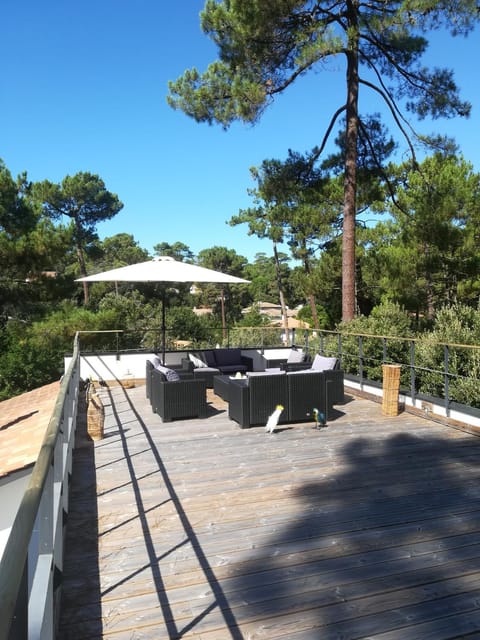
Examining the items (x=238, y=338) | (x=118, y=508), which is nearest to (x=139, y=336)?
(x=238, y=338)

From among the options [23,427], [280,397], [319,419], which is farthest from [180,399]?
[23,427]

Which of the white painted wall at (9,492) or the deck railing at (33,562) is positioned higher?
the deck railing at (33,562)

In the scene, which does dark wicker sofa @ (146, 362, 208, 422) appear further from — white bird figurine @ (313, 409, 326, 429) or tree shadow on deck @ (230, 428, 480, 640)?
tree shadow on deck @ (230, 428, 480, 640)

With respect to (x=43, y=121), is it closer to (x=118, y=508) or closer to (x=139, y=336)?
(x=139, y=336)

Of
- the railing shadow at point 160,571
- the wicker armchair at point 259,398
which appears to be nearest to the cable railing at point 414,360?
the wicker armchair at point 259,398

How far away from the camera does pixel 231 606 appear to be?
7.40ft

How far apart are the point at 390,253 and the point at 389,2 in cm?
654

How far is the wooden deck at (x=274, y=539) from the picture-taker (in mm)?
2166

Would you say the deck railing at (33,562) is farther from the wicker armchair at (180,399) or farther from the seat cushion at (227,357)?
the seat cushion at (227,357)

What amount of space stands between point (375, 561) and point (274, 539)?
2.00 feet

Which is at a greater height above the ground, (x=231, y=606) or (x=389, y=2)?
(x=389, y=2)

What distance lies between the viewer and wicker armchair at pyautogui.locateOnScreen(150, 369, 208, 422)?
582 centimetres

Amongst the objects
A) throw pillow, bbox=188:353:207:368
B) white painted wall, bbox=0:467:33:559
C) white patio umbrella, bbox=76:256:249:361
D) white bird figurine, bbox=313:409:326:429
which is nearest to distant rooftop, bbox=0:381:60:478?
white painted wall, bbox=0:467:33:559

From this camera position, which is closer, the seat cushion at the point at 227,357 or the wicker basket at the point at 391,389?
the wicker basket at the point at 391,389
